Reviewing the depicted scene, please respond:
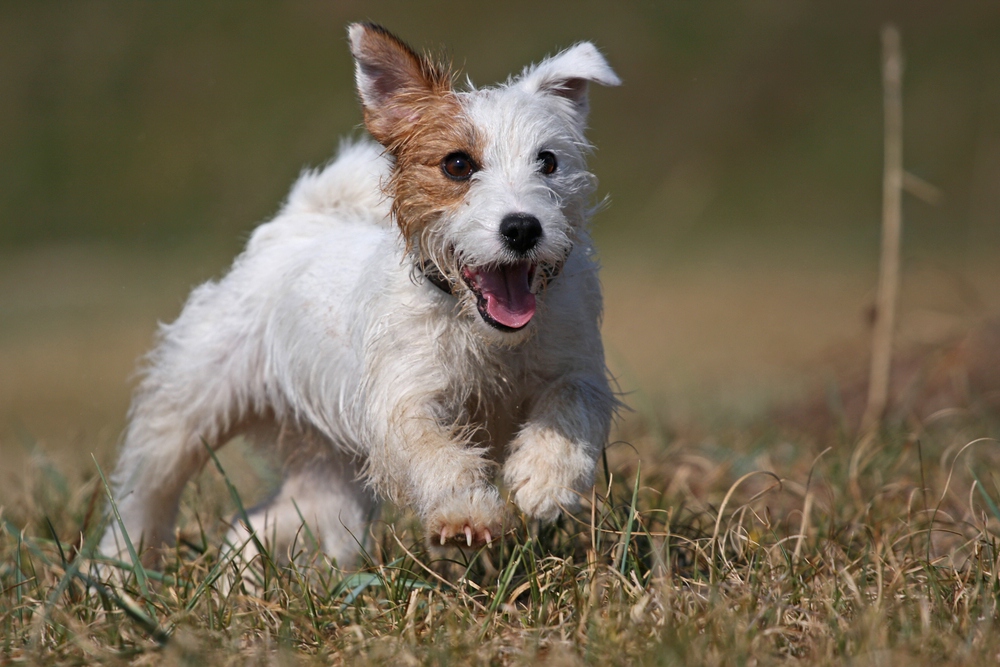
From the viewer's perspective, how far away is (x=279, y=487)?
5809 mm

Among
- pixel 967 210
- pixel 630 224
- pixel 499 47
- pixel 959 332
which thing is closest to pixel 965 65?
pixel 967 210

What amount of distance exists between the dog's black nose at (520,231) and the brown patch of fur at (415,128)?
32cm

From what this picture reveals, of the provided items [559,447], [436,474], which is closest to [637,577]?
[559,447]

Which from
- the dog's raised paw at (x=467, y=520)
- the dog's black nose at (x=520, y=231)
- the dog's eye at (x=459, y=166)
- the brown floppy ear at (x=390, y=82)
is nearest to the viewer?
the dog's raised paw at (x=467, y=520)

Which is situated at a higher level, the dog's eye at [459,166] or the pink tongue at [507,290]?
the dog's eye at [459,166]

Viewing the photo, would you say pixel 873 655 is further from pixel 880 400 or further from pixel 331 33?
pixel 331 33

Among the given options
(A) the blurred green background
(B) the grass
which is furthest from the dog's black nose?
(A) the blurred green background

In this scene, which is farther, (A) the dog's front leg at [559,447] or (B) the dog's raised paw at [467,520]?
(A) the dog's front leg at [559,447]

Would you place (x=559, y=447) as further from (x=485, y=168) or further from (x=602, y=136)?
(x=602, y=136)

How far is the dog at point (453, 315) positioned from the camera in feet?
12.4

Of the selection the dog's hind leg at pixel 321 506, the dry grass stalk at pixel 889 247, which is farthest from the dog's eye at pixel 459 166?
the dry grass stalk at pixel 889 247

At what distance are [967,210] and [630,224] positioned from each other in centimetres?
740

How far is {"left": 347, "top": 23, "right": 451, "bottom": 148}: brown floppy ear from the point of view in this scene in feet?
13.5

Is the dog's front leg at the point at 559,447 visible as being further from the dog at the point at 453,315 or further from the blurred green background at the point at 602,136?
the blurred green background at the point at 602,136
